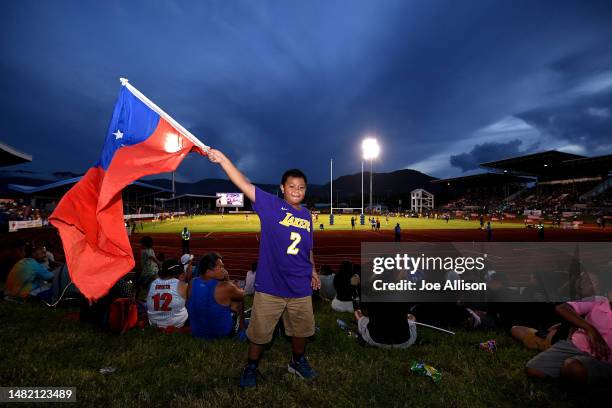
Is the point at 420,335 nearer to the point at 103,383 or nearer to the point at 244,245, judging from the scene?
the point at 103,383

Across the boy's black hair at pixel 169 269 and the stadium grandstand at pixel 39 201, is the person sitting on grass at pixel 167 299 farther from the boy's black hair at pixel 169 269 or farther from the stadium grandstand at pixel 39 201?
the stadium grandstand at pixel 39 201

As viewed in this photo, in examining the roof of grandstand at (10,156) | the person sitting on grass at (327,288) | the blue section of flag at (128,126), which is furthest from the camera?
the roof of grandstand at (10,156)

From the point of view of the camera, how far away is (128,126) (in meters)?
4.50

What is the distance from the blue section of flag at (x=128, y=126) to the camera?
14.5ft

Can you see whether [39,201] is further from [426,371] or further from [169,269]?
[426,371]

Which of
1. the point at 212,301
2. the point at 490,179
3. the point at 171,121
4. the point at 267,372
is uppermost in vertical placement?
the point at 490,179

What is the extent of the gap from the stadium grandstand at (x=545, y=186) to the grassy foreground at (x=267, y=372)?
5505 cm

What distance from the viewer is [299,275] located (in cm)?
350

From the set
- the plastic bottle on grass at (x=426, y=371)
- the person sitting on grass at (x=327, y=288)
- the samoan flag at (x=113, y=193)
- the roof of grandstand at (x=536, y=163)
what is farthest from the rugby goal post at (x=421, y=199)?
the samoan flag at (x=113, y=193)

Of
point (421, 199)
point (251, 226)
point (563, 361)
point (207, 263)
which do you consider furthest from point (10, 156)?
point (421, 199)

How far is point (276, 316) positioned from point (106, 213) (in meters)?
2.73

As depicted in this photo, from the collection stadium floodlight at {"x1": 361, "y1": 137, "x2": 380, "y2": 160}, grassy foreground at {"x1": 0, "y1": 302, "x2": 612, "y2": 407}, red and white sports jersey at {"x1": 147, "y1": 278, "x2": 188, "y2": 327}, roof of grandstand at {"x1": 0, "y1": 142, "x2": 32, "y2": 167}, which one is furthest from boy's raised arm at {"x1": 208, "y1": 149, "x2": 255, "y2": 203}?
stadium floodlight at {"x1": 361, "y1": 137, "x2": 380, "y2": 160}

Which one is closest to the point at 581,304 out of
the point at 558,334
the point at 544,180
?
the point at 558,334

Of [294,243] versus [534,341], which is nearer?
[294,243]
